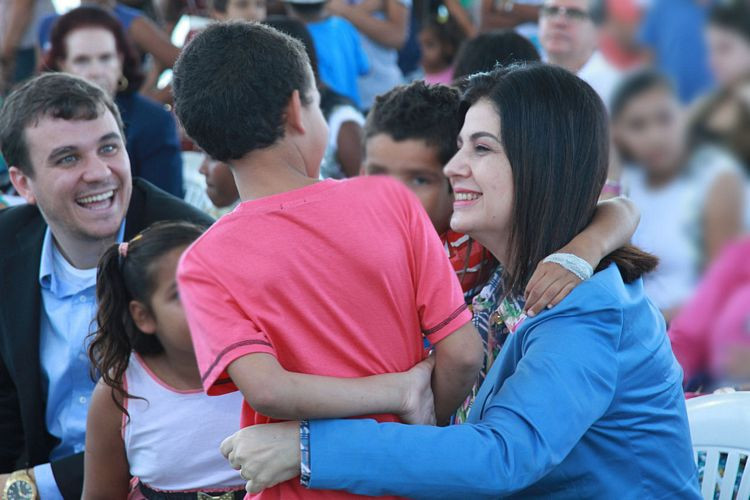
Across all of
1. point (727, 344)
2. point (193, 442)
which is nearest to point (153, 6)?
point (193, 442)

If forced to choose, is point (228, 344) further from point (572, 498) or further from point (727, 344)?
point (727, 344)

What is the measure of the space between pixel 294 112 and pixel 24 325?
60.9 inches

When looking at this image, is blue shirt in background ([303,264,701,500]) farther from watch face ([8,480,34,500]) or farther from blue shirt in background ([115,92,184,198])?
blue shirt in background ([115,92,184,198])

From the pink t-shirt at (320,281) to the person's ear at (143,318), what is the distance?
0.75 metres

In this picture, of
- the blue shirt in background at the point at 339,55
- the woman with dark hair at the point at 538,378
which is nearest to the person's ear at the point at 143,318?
the woman with dark hair at the point at 538,378

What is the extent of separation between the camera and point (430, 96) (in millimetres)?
2582

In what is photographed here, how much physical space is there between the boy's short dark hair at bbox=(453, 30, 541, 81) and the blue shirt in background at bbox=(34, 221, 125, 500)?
1.74m

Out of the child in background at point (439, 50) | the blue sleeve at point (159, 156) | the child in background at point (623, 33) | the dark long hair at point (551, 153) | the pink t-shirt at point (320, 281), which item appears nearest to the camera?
the pink t-shirt at point (320, 281)

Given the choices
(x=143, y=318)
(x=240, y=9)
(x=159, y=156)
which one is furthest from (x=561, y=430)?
(x=240, y=9)

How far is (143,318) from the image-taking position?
224 centimetres

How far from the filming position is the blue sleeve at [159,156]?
387cm

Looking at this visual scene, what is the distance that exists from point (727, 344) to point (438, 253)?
0.77 meters

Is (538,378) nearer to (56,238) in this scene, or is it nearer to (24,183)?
(56,238)

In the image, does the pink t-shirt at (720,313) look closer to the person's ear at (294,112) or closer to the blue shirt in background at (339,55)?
the person's ear at (294,112)
